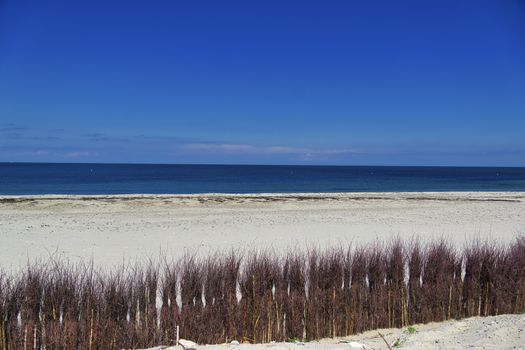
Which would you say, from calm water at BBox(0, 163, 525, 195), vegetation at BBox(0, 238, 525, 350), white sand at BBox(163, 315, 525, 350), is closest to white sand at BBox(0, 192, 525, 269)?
vegetation at BBox(0, 238, 525, 350)

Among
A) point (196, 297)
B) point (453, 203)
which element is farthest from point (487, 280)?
point (453, 203)

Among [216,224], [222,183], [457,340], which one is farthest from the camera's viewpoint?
[222,183]

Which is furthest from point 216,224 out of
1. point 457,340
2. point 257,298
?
point 457,340

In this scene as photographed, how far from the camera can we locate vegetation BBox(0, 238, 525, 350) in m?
5.29

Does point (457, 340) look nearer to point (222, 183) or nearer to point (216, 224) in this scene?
point (216, 224)

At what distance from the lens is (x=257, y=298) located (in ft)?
19.6

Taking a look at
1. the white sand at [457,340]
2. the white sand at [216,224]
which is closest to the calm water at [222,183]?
the white sand at [216,224]

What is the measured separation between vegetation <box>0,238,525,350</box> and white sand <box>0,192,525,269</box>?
10.9 feet

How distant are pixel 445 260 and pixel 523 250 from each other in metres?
1.56

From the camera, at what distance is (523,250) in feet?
24.7

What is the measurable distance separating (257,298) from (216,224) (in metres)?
12.1

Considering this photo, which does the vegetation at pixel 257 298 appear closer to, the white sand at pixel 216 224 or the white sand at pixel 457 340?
the white sand at pixel 457 340

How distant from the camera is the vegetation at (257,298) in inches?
208

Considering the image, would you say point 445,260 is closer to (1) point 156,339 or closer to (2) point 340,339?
(2) point 340,339
